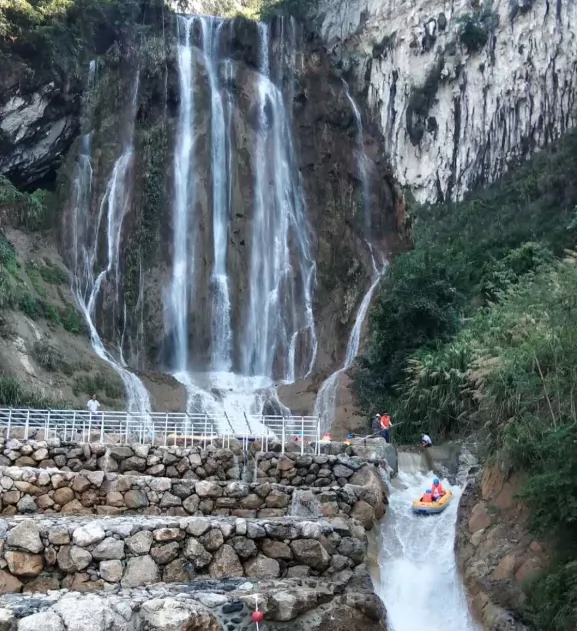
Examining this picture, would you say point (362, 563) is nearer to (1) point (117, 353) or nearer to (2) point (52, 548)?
(2) point (52, 548)

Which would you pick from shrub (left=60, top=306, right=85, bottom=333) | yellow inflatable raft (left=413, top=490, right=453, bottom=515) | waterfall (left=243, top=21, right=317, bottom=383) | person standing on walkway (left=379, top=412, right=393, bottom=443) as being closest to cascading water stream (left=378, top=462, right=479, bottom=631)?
yellow inflatable raft (left=413, top=490, right=453, bottom=515)

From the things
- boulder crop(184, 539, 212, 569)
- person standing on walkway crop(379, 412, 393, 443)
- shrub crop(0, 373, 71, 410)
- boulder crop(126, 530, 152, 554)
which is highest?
shrub crop(0, 373, 71, 410)

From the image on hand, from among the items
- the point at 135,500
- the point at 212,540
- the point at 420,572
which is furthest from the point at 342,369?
the point at 212,540

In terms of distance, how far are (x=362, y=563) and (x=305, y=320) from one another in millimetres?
20691

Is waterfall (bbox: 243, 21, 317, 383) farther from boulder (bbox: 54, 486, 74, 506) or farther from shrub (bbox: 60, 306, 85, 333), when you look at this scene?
boulder (bbox: 54, 486, 74, 506)

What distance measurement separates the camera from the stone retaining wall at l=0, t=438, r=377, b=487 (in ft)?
42.7

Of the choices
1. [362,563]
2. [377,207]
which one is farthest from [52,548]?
[377,207]

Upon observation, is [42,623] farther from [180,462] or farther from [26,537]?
[180,462]

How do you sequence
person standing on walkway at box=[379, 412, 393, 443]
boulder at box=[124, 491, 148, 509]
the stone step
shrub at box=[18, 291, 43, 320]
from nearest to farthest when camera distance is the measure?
the stone step, boulder at box=[124, 491, 148, 509], person standing on walkway at box=[379, 412, 393, 443], shrub at box=[18, 291, 43, 320]

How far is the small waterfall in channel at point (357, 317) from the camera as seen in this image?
85.7 feet

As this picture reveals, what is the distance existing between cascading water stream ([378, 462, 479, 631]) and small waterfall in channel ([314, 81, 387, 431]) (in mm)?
9761

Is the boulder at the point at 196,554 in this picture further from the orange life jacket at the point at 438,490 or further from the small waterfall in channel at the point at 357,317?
the small waterfall in channel at the point at 357,317

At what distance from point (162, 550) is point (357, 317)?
2100 centimetres

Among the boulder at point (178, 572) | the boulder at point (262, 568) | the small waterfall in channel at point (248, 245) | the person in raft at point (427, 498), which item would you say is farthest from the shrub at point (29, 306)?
the boulder at point (262, 568)
